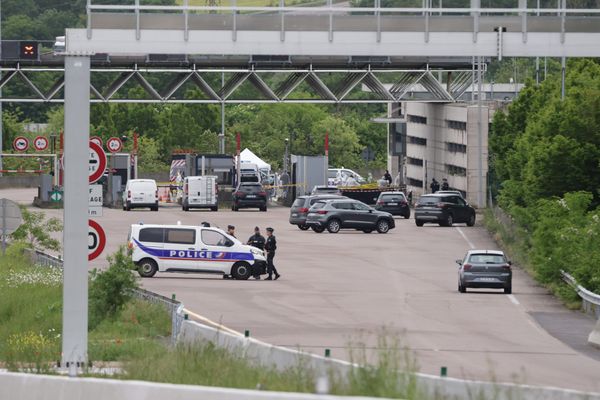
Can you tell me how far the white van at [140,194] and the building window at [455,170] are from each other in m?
17.1

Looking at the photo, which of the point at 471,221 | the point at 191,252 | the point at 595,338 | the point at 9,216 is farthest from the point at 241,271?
the point at 471,221

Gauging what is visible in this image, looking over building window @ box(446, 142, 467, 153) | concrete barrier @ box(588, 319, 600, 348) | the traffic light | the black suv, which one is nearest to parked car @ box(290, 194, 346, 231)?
the black suv

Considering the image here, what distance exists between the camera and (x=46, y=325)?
29469 millimetres

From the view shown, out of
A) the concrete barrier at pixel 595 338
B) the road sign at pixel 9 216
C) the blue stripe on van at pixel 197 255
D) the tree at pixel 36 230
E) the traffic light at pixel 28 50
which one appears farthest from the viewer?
the traffic light at pixel 28 50

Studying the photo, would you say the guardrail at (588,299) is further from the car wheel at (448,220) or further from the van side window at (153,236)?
the car wheel at (448,220)

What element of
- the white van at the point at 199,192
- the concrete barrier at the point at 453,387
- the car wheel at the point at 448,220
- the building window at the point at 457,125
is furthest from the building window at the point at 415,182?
the concrete barrier at the point at 453,387

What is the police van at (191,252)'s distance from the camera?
4200 centimetres

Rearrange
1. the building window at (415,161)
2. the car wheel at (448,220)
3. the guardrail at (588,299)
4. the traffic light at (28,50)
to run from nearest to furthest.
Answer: the guardrail at (588,299), the traffic light at (28,50), the car wheel at (448,220), the building window at (415,161)

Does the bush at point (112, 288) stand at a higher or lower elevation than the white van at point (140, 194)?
lower

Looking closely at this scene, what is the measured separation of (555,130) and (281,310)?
15803mm

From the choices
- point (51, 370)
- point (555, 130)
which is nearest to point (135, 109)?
point (555, 130)

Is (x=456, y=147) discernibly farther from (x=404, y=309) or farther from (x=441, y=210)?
(x=404, y=309)

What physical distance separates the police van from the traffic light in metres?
24.3

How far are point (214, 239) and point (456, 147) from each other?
4052 centimetres
